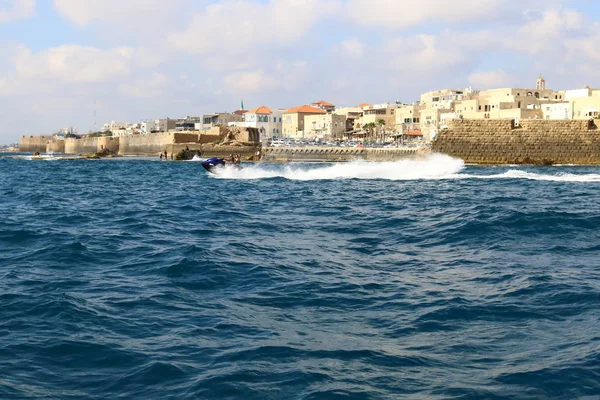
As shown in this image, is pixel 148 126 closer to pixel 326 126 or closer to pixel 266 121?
pixel 266 121

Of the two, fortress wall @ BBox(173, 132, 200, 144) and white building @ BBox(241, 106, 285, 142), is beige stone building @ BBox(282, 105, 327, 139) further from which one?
fortress wall @ BBox(173, 132, 200, 144)

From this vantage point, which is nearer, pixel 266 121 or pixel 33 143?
pixel 266 121

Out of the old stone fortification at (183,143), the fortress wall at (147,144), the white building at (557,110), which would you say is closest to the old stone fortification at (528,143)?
the white building at (557,110)

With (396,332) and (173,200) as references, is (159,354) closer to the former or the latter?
(396,332)

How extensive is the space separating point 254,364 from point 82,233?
9.01 metres

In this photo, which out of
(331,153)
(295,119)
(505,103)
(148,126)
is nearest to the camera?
(331,153)

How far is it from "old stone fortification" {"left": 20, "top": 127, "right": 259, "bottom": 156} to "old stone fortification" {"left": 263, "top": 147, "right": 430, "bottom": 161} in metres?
11.7

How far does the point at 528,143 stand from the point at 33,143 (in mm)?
108887

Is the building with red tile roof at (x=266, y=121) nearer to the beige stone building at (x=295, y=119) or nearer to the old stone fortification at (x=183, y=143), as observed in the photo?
the beige stone building at (x=295, y=119)

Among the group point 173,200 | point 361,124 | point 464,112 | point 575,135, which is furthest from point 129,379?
point 361,124

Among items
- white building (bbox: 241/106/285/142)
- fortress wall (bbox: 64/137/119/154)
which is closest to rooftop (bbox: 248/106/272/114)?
white building (bbox: 241/106/285/142)

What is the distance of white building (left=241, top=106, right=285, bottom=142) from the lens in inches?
4205

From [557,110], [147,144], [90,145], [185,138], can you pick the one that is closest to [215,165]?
[185,138]

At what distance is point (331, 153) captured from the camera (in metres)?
59.5
